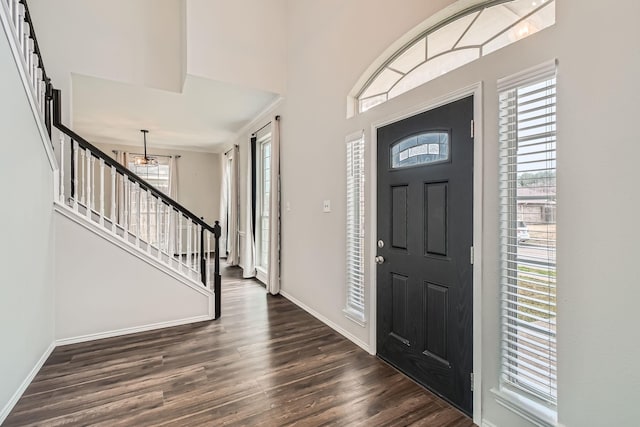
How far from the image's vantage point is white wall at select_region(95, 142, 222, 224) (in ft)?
24.7

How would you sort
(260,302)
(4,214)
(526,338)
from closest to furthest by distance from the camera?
(526,338) → (4,214) → (260,302)

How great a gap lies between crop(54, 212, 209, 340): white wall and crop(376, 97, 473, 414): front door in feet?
7.70

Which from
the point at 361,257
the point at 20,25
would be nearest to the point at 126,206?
the point at 20,25

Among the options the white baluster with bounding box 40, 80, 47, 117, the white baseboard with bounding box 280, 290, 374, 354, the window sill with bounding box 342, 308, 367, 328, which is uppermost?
the white baluster with bounding box 40, 80, 47, 117

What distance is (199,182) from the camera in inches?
304

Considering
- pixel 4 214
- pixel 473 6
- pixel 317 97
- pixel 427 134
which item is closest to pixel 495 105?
pixel 427 134

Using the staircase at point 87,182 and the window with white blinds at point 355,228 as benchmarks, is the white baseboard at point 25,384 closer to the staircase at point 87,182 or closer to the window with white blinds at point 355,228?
the staircase at point 87,182

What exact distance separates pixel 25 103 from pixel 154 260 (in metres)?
1.69

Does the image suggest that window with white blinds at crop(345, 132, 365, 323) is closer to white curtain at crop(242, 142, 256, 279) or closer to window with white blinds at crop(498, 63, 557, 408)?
window with white blinds at crop(498, 63, 557, 408)

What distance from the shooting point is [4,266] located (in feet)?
5.98

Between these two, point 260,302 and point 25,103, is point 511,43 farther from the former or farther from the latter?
point 260,302

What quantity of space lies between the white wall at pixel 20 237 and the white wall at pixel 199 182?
201 inches

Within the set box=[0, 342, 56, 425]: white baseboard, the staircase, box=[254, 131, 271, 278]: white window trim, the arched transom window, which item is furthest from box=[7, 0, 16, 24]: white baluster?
box=[254, 131, 271, 278]: white window trim

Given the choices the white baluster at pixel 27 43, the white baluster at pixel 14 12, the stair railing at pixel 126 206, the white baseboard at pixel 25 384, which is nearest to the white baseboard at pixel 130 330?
the white baseboard at pixel 25 384
